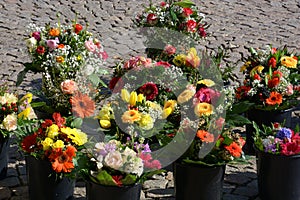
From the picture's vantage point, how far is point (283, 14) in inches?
356

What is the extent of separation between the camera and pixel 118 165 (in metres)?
4.24

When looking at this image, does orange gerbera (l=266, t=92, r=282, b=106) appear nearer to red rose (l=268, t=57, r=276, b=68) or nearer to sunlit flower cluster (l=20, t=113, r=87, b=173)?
red rose (l=268, t=57, r=276, b=68)

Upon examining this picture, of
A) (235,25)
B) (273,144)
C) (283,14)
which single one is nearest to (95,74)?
(273,144)

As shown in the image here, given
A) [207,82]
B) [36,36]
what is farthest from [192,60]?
[36,36]

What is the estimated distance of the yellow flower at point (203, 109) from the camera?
4.71 m

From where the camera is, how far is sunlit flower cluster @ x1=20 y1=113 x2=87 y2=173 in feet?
14.5

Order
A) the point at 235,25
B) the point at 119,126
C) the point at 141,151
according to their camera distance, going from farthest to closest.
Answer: the point at 235,25
the point at 119,126
the point at 141,151

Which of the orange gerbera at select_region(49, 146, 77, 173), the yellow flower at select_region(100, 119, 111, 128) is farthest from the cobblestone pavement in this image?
the orange gerbera at select_region(49, 146, 77, 173)

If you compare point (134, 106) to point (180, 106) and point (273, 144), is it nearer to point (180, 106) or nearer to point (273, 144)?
point (180, 106)

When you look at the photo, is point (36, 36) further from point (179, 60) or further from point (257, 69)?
point (257, 69)

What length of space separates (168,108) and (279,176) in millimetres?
961

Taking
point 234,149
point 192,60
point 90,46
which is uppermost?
point 90,46

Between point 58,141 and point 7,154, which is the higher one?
point 58,141

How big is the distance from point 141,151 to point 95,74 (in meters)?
1.44
